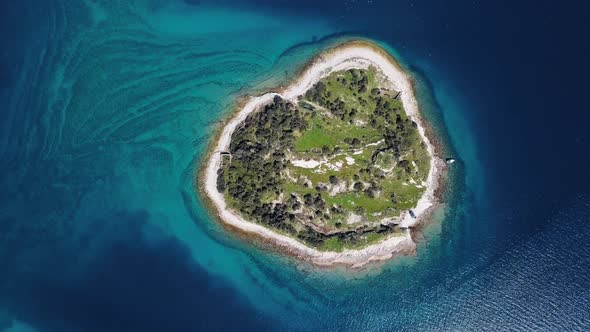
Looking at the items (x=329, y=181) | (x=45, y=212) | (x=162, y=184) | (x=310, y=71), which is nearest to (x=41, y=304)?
(x=45, y=212)

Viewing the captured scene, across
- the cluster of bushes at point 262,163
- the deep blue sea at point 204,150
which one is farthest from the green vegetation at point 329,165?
the deep blue sea at point 204,150

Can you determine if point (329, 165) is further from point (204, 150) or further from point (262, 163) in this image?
point (204, 150)

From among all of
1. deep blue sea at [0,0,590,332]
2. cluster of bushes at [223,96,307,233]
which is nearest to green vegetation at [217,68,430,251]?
cluster of bushes at [223,96,307,233]

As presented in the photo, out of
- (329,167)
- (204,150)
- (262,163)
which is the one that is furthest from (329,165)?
(204,150)

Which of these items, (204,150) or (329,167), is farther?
(204,150)

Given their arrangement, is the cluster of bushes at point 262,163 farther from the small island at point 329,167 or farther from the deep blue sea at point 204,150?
the deep blue sea at point 204,150

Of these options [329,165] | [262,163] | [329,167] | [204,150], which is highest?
[204,150]
